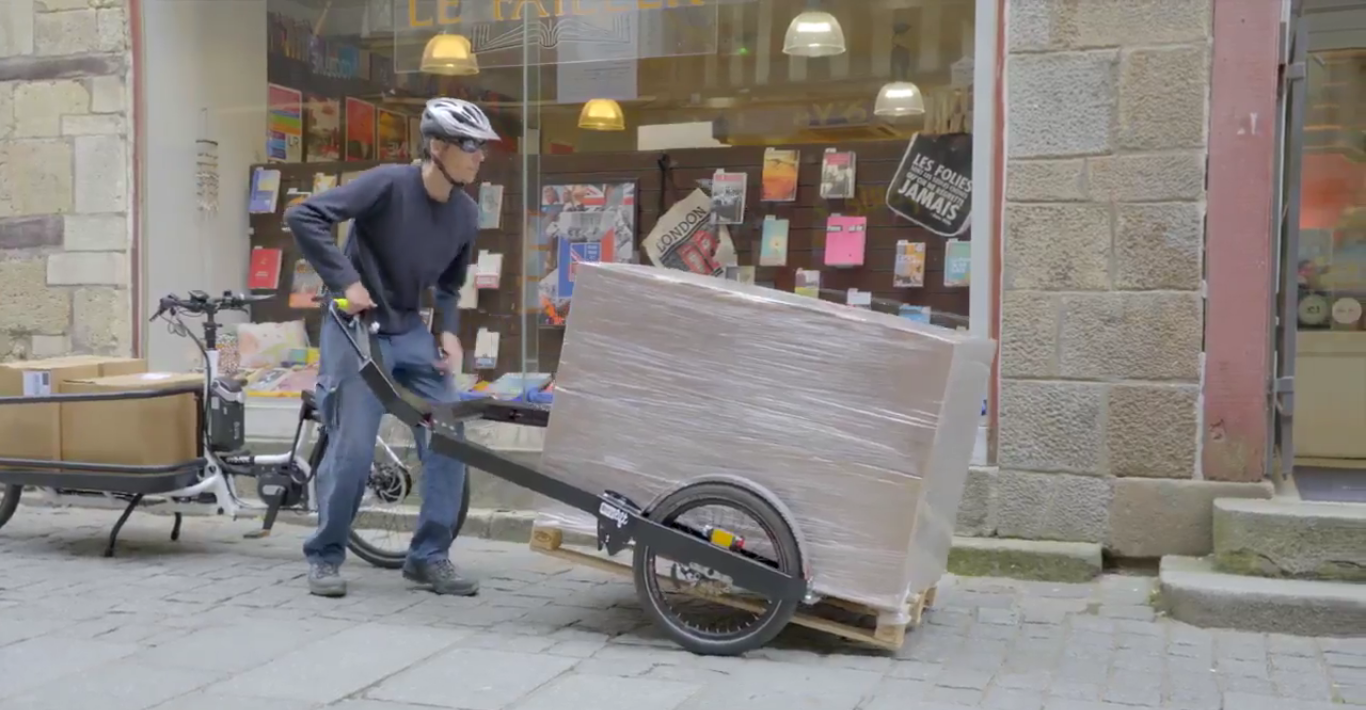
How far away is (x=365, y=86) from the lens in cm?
775

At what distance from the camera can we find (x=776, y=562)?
419 cm

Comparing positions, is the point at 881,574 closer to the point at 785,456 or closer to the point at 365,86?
the point at 785,456

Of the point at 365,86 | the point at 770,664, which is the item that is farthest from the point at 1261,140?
the point at 365,86

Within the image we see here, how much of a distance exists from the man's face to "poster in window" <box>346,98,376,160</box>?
2.88m

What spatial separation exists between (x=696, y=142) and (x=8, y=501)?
3.90 m

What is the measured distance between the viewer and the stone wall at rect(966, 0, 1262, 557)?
17.7ft

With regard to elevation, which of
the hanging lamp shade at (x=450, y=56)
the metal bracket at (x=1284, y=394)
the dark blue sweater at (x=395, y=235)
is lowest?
the metal bracket at (x=1284, y=394)

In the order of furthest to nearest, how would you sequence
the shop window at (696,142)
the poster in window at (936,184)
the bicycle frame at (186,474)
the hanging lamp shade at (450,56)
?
the hanging lamp shade at (450,56)
the shop window at (696,142)
the poster in window at (936,184)
the bicycle frame at (186,474)

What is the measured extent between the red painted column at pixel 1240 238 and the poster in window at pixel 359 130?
4.70 metres

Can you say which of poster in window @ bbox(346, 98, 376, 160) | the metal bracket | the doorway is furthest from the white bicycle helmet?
the doorway

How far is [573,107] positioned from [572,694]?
158 inches

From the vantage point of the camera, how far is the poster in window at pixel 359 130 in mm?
7707

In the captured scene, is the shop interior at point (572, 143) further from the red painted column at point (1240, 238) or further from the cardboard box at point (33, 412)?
the cardboard box at point (33, 412)

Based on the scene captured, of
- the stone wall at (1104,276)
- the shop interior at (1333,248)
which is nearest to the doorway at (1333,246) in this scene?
the shop interior at (1333,248)
